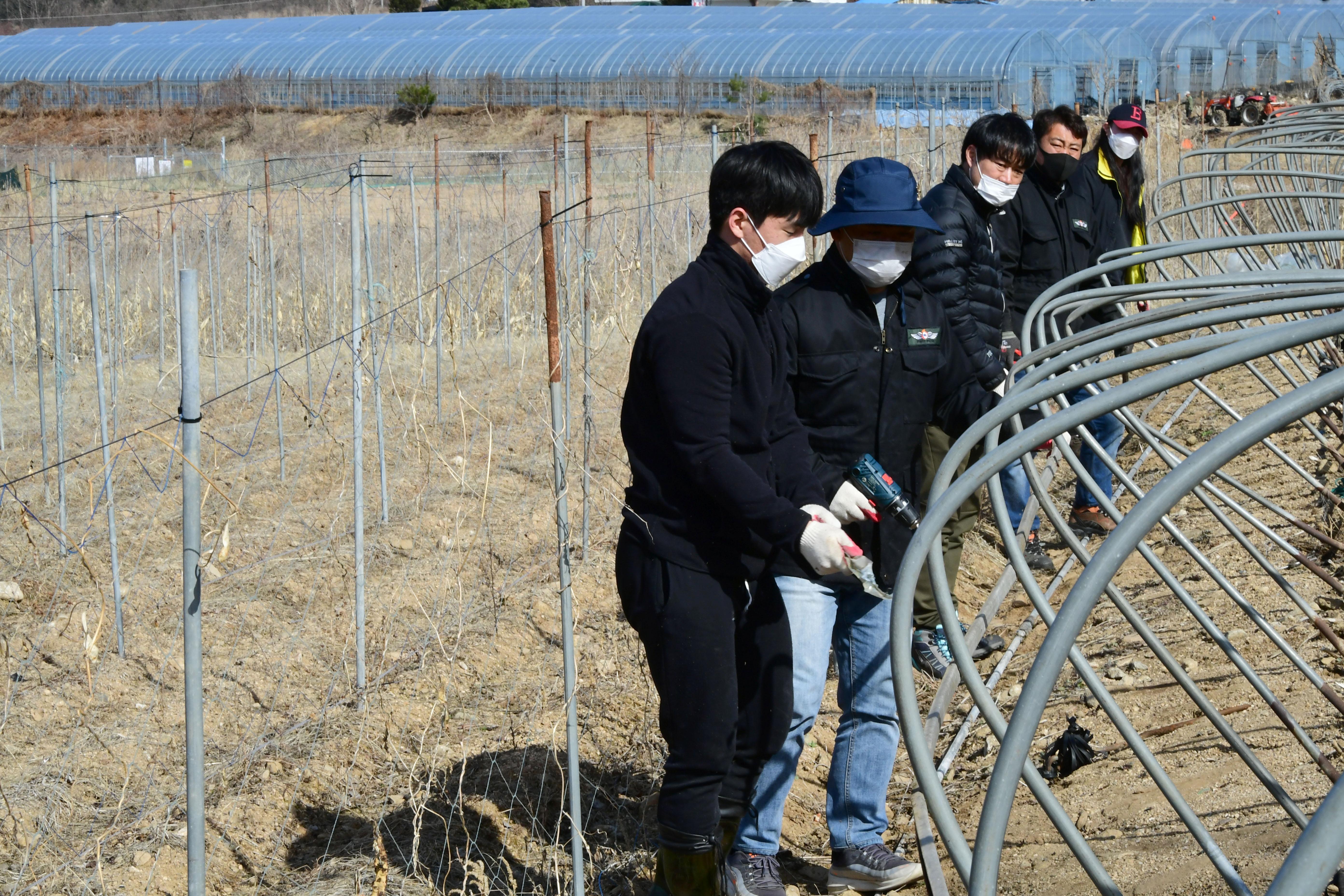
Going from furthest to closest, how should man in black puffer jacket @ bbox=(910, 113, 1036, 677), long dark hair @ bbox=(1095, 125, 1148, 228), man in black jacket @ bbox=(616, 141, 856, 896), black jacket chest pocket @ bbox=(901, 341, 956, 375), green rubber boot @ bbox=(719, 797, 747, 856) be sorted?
long dark hair @ bbox=(1095, 125, 1148, 228), man in black puffer jacket @ bbox=(910, 113, 1036, 677), black jacket chest pocket @ bbox=(901, 341, 956, 375), green rubber boot @ bbox=(719, 797, 747, 856), man in black jacket @ bbox=(616, 141, 856, 896)

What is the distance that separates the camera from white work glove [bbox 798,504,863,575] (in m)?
2.24

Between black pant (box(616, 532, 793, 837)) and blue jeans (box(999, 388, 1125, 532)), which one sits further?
blue jeans (box(999, 388, 1125, 532))

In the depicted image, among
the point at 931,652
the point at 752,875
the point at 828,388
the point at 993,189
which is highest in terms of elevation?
the point at 993,189

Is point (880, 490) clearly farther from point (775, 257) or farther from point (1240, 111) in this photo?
point (1240, 111)

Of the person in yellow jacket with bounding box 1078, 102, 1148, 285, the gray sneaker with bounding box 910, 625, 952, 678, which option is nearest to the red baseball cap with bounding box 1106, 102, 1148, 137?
the person in yellow jacket with bounding box 1078, 102, 1148, 285

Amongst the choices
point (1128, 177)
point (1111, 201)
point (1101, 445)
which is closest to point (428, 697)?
point (1101, 445)

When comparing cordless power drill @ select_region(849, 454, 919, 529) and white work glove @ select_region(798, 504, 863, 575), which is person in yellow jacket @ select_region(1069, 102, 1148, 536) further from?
white work glove @ select_region(798, 504, 863, 575)

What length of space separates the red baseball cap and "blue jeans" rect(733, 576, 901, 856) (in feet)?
9.20

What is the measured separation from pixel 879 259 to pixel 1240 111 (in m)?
20.8

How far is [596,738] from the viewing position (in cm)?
368

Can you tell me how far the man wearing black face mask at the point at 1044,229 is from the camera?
14.6 ft

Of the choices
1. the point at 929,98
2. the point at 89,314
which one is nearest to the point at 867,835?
the point at 89,314

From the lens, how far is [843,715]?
275cm

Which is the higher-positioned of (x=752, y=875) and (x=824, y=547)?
(x=824, y=547)
